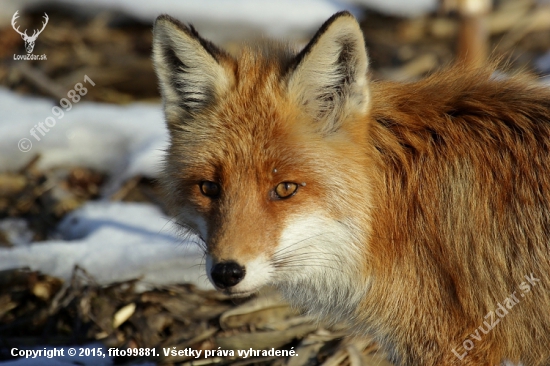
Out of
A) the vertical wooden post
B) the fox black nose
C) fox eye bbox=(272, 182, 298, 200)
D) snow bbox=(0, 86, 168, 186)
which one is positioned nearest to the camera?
the fox black nose

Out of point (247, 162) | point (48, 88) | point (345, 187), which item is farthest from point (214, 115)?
point (48, 88)

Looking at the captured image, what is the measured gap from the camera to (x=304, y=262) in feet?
13.6

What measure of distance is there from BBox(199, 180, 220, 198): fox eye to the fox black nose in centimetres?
61

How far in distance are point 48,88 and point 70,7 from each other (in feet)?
8.53

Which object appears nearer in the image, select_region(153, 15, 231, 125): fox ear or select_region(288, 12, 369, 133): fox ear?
select_region(288, 12, 369, 133): fox ear

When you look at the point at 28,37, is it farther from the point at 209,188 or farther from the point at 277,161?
the point at 277,161

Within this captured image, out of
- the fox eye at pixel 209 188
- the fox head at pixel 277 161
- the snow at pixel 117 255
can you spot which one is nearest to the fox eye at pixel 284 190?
the fox head at pixel 277 161

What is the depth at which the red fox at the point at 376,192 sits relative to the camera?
3916 mm

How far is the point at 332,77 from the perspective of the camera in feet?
13.8

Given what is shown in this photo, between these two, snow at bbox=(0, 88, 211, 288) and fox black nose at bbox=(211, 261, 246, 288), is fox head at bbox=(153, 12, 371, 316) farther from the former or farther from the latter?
snow at bbox=(0, 88, 211, 288)

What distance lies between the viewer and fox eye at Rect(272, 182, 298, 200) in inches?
159

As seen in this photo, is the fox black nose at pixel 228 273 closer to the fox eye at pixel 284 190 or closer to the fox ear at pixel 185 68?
the fox eye at pixel 284 190

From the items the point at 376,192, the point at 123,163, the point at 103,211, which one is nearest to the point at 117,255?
the point at 103,211

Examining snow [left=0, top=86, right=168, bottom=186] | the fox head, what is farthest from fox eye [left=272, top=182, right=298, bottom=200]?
snow [left=0, top=86, right=168, bottom=186]
